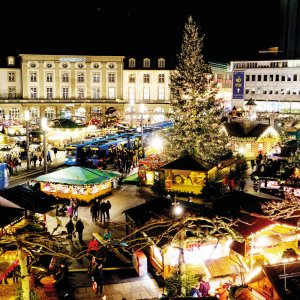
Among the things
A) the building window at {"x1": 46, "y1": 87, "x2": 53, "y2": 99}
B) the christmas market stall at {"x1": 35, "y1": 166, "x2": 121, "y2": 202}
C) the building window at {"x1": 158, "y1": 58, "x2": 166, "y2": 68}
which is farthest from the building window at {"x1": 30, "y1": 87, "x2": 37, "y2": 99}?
the christmas market stall at {"x1": 35, "y1": 166, "x2": 121, "y2": 202}

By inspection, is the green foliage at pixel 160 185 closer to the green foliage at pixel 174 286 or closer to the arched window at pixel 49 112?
the green foliage at pixel 174 286

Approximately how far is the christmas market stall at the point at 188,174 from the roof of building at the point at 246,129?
35.5ft

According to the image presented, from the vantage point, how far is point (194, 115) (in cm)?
2616

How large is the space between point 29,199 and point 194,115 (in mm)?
13605

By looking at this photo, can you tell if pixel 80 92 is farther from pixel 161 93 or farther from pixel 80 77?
pixel 161 93

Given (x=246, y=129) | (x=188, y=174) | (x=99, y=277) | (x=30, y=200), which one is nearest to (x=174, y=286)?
(x=99, y=277)

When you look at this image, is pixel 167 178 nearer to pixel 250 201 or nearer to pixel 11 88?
pixel 250 201

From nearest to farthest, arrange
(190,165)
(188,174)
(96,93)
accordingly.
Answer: (190,165) → (188,174) → (96,93)

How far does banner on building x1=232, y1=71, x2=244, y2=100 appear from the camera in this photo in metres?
69.8

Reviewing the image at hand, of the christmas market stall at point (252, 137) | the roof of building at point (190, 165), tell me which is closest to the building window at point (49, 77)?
the christmas market stall at point (252, 137)

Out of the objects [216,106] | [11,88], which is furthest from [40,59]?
[216,106]

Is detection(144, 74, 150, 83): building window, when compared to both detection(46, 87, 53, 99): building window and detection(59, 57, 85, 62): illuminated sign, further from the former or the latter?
detection(46, 87, 53, 99): building window

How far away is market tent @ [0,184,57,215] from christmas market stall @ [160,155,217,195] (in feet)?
27.9

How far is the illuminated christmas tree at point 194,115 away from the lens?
26.1 meters
